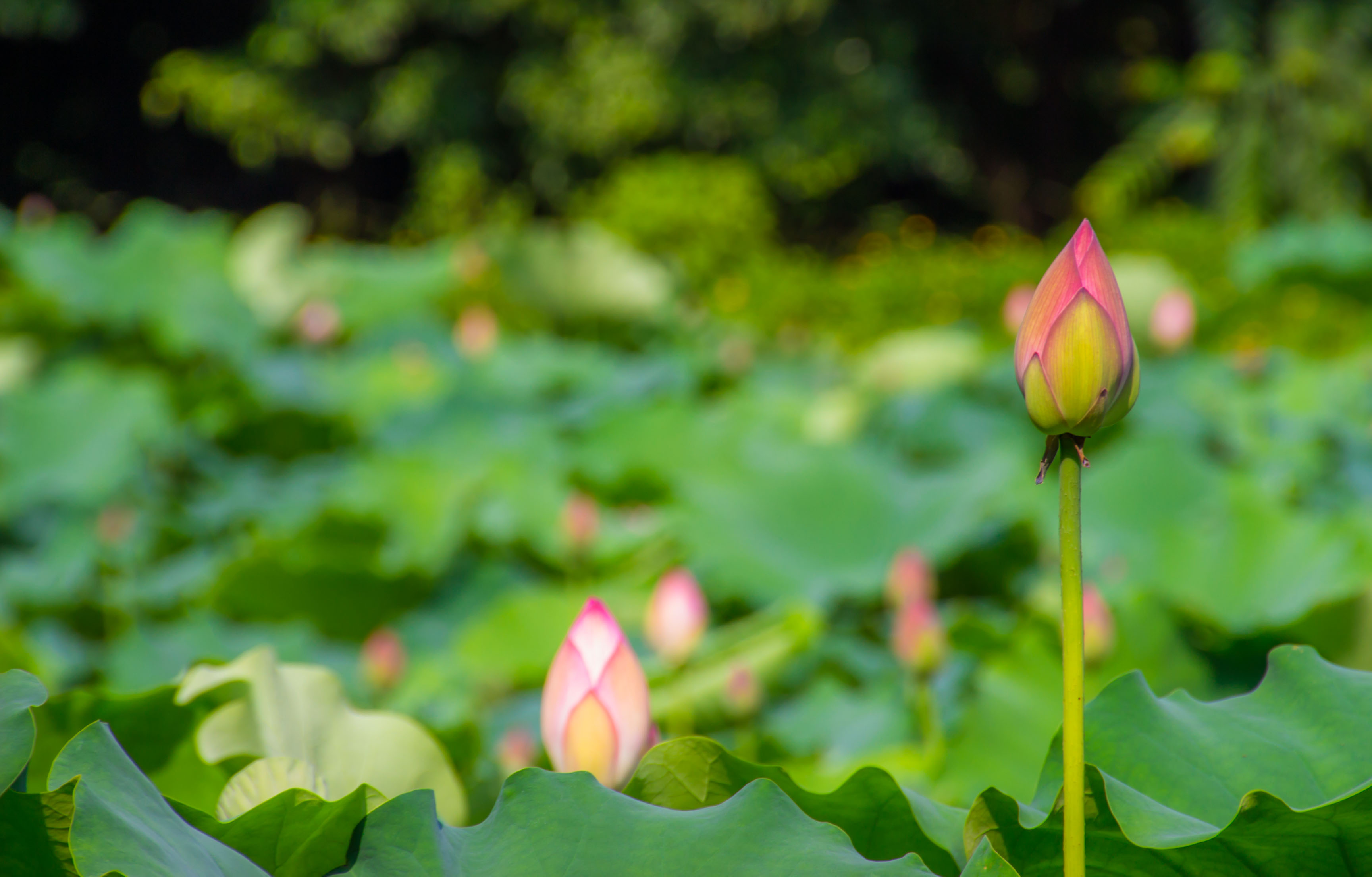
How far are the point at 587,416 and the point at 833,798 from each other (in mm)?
1427

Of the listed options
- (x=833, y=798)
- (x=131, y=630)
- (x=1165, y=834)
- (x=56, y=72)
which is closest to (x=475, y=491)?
(x=131, y=630)

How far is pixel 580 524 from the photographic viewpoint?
130 centimetres

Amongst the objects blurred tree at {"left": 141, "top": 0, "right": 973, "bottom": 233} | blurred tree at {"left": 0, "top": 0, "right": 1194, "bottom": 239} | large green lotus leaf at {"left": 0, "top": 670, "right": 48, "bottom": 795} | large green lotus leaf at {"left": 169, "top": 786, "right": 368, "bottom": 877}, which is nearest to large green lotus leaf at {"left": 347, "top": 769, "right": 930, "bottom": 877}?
large green lotus leaf at {"left": 169, "top": 786, "right": 368, "bottom": 877}

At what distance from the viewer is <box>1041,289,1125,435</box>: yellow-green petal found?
15.9 inches

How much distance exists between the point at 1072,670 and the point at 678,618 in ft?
1.98

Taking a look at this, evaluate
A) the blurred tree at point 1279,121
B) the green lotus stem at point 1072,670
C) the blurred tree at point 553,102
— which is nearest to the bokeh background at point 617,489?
the green lotus stem at point 1072,670

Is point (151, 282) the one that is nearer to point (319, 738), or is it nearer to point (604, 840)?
point (319, 738)

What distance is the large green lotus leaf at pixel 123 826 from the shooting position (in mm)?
396

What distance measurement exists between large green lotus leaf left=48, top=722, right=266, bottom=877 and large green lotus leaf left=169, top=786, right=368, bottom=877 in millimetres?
11

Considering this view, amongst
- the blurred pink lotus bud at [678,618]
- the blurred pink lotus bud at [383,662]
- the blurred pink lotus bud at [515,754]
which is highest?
the blurred pink lotus bud at [678,618]

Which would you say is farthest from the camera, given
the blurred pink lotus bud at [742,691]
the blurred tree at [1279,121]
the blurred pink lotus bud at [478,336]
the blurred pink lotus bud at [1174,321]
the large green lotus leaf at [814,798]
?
the blurred tree at [1279,121]

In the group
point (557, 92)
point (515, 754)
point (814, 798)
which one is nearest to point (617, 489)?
point (515, 754)

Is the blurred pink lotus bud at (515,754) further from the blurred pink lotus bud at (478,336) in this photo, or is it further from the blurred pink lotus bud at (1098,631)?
the blurred pink lotus bud at (478,336)

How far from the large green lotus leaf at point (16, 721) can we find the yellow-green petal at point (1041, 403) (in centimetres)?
35
